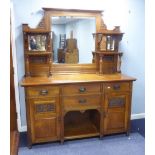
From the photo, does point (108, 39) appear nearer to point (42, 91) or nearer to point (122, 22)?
point (122, 22)

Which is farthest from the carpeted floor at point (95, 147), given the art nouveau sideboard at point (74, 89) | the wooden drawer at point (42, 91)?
the wooden drawer at point (42, 91)

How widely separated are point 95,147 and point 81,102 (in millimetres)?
604

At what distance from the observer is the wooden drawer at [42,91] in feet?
7.32

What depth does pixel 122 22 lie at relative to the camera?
9.35ft

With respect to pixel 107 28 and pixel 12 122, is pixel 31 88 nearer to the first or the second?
pixel 12 122

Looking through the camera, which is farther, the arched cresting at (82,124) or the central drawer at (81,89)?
the arched cresting at (82,124)

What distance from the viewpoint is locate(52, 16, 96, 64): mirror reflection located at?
2.62 meters

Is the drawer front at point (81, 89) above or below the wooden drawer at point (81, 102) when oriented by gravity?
above

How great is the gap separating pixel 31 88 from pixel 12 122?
464mm

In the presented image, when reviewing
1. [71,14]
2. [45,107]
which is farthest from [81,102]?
[71,14]

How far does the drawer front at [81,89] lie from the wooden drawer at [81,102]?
7 cm

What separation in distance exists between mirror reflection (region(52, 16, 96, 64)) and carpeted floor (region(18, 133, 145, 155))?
3.74 feet

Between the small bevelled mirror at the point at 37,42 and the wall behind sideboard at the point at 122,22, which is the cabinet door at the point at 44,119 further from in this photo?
the small bevelled mirror at the point at 37,42
